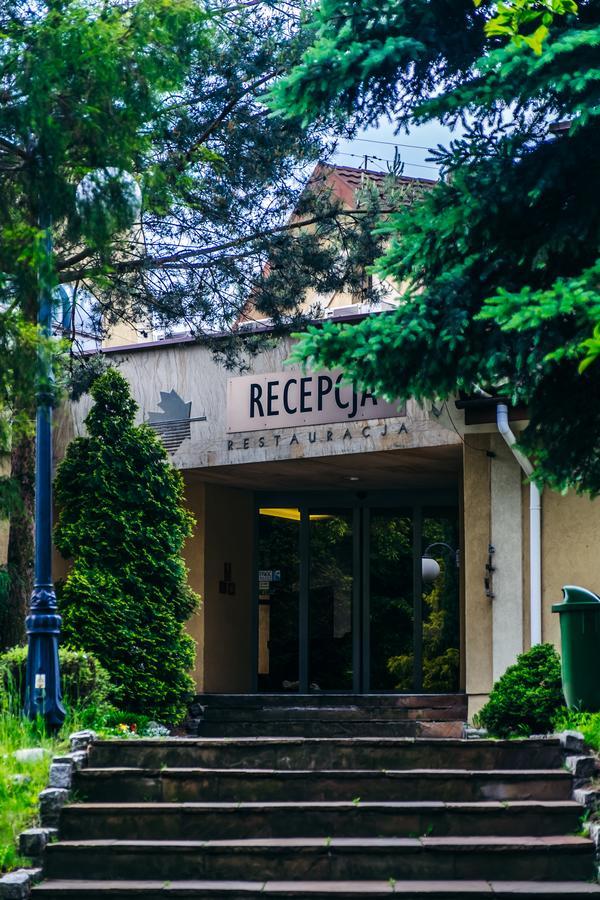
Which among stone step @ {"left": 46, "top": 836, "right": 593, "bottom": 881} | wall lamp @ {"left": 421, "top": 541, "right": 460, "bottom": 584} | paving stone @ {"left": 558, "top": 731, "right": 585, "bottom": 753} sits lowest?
stone step @ {"left": 46, "top": 836, "right": 593, "bottom": 881}

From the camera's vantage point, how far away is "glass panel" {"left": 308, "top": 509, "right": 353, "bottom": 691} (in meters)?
17.5

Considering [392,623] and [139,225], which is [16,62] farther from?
[392,623]

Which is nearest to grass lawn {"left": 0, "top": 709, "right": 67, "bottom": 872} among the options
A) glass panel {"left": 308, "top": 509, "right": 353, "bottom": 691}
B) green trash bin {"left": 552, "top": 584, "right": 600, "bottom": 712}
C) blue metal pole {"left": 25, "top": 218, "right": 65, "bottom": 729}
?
blue metal pole {"left": 25, "top": 218, "right": 65, "bottom": 729}

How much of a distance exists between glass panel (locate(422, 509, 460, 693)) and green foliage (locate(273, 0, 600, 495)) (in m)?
8.49

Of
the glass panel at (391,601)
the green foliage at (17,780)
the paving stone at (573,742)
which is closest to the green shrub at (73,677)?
the green foliage at (17,780)

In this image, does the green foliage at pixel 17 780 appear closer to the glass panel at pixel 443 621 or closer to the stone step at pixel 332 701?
the stone step at pixel 332 701

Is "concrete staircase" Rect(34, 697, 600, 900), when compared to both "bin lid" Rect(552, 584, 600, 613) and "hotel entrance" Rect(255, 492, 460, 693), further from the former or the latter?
"hotel entrance" Rect(255, 492, 460, 693)

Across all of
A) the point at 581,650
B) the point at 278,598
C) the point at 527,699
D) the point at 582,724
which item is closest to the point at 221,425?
the point at 278,598

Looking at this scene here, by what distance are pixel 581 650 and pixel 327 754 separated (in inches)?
101

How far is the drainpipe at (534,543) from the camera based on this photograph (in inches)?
534

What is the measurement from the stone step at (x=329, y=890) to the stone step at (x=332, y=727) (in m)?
5.73

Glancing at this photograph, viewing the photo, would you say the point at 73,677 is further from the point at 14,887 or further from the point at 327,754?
the point at 14,887

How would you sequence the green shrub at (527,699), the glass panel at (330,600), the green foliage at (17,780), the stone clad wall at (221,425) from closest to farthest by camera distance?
the green foliage at (17,780) < the green shrub at (527,699) < the stone clad wall at (221,425) < the glass panel at (330,600)

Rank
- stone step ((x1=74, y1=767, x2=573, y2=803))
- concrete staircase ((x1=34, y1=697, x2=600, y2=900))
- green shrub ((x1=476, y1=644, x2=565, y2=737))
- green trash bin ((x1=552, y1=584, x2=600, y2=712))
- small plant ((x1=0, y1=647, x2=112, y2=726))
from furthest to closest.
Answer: green shrub ((x1=476, y1=644, x2=565, y2=737)) < small plant ((x1=0, y1=647, x2=112, y2=726)) < green trash bin ((x1=552, y1=584, x2=600, y2=712)) < stone step ((x1=74, y1=767, x2=573, y2=803)) < concrete staircase ((x1=34, y1=697, x2=600, y2=900))
